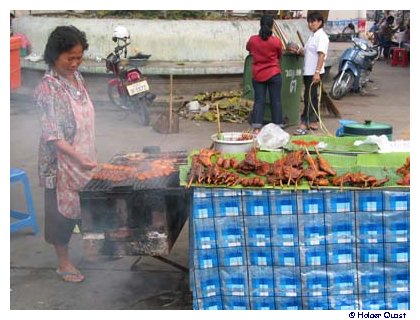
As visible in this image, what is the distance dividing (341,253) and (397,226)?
1.08 ft

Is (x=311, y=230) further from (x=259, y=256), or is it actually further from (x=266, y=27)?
(x=266, y=27)

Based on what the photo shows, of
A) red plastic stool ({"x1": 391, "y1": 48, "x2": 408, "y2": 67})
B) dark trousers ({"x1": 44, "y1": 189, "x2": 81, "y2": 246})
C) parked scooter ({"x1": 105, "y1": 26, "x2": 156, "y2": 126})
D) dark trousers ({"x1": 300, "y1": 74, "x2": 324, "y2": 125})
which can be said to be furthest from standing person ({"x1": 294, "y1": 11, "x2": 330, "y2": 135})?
red plastic stool ({"x1": 391, "y1": 48, "x2": 408, "y2": 67})

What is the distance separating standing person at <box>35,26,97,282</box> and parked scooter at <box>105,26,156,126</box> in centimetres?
442

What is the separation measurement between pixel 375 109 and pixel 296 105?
2055 mm

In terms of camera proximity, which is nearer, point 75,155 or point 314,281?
point 314,281

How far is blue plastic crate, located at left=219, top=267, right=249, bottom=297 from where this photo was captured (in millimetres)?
3215

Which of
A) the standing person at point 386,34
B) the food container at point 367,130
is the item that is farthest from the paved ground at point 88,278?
the standing person at point 386,34

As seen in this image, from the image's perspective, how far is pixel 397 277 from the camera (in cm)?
318

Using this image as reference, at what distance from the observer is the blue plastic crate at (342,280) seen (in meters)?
3.18

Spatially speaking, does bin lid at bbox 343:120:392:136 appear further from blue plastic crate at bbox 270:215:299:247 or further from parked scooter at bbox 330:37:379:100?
parked scooter at bbox 330:37:379:100

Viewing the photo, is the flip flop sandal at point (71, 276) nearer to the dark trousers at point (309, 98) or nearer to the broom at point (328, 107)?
the dark trousers at point (309, 98)

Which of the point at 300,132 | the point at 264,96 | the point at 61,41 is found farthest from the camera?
the point at 300,132

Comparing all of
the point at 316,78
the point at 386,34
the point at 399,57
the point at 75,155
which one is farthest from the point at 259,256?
the point at 386,34

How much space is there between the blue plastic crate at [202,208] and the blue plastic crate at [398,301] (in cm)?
108
